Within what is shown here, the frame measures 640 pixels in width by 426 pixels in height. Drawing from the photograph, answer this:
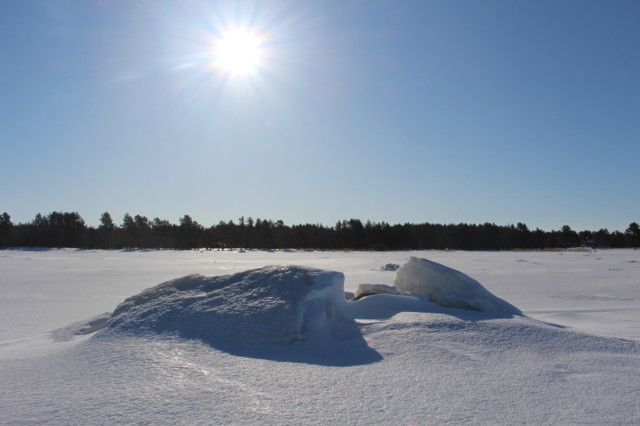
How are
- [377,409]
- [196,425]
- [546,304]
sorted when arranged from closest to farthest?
[196,425] < [377,409] < [546,304]

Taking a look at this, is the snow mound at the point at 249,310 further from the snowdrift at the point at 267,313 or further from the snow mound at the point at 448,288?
the snow mound at the point at 448,288

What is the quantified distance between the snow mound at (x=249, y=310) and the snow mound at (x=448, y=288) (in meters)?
1.91

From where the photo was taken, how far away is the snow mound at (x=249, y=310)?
330 centimetres

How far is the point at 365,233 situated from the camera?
62.0 metres

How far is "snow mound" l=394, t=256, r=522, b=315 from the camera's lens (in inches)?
203

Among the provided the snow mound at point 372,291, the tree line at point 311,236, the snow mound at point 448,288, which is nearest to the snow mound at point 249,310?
the snow mound at point 372,291

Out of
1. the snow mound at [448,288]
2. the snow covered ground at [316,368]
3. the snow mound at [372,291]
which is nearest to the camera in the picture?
the snow covered ground at [316,368]

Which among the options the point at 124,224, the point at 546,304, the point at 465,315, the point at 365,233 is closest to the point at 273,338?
the point at 465,315

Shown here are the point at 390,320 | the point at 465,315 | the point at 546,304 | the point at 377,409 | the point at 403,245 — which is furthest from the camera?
the point at 403,245

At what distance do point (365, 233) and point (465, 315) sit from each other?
5790 centimetres

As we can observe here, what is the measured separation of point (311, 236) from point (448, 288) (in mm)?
57843

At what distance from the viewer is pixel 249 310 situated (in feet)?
11.8

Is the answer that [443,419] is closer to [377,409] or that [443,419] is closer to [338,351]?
[377,409]

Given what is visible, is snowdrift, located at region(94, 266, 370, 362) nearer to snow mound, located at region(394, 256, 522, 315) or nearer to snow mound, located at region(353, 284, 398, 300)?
snow mound, located at region(353, 284, 398, 300)
